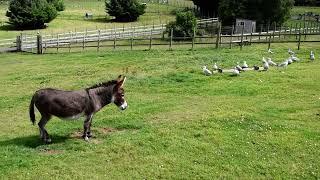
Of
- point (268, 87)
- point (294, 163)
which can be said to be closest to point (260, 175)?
point (294, 163)

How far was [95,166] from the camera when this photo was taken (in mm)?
12211

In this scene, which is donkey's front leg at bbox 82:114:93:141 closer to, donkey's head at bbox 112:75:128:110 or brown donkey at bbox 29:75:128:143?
brown donkey at bbox 29:75:128:143

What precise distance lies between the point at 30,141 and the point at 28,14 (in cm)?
4852

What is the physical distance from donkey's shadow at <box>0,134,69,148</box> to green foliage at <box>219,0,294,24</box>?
156 feet

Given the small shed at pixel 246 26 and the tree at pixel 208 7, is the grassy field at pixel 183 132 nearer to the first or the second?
the small shed at pixel 246 26

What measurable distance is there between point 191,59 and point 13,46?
2302 cm

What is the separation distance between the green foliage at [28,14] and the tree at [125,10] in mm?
12247

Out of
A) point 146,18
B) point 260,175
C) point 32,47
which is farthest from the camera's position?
point 146,18

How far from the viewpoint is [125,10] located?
232ft

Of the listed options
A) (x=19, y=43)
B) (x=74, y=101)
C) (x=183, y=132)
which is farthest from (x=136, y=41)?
(x=74, y=101)

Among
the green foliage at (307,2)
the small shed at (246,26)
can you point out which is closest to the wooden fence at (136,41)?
the small shed at (246,26)

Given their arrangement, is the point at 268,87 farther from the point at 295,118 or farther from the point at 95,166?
the point at 95,166

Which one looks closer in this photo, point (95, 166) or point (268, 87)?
point (95, 166)

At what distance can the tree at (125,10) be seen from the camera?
70.7m
